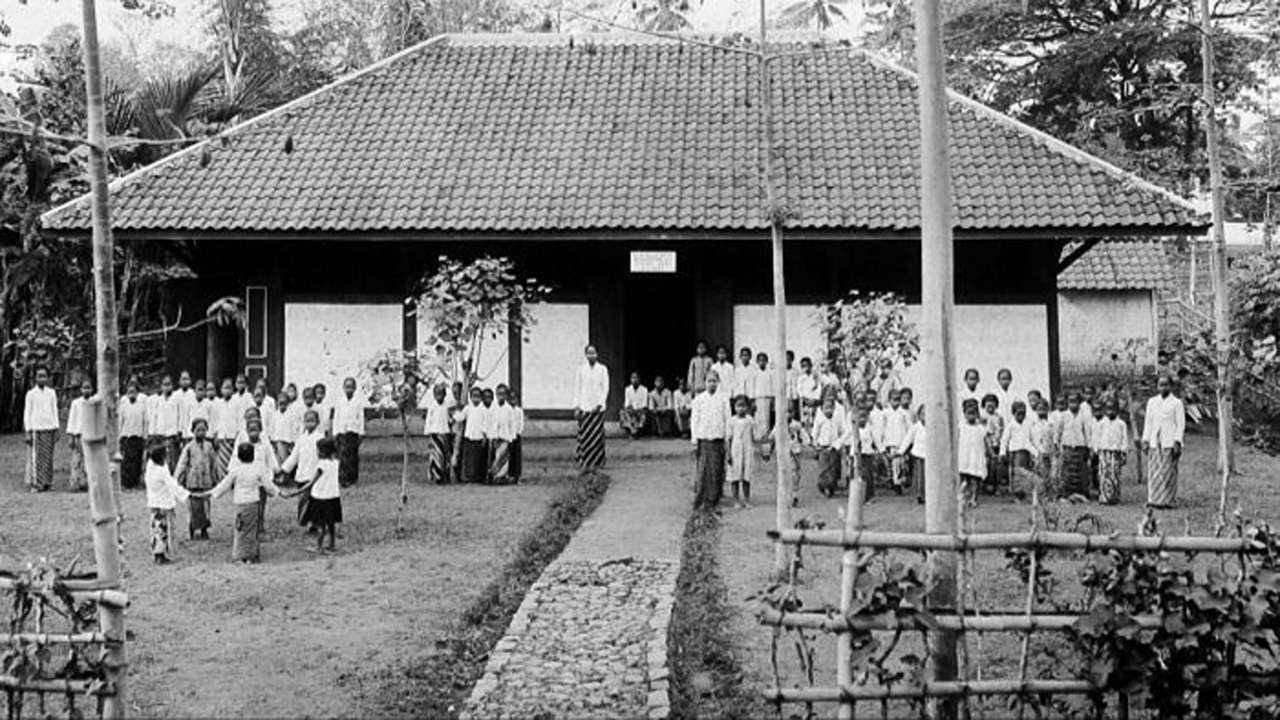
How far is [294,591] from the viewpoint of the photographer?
881 cm

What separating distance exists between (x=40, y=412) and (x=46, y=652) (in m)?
8.42

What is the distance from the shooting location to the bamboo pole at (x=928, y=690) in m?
5.56

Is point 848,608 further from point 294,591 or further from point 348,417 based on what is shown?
point 348,417

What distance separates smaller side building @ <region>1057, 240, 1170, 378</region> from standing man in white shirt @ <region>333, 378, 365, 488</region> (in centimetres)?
1651

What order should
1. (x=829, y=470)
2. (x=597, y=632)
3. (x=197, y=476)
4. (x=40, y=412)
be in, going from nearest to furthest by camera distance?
(x=597, y=632) < (x=197, y=476) < (x=829, y=470) < (x=40, y=412)

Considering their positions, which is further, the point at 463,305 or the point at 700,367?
the point at 700,367

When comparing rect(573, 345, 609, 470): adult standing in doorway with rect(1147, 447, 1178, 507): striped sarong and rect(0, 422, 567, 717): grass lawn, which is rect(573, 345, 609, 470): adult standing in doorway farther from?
rect(1147, 447, 1178, 507): striped sarong

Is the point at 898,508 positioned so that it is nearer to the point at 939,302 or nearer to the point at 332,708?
the point at 939,302

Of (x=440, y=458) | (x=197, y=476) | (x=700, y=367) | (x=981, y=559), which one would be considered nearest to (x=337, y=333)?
(x=440, y=458)

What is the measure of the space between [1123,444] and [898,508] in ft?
8.34

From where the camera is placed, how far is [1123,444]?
12430 mm

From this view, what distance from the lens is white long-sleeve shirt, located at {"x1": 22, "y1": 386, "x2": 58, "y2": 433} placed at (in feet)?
44.3

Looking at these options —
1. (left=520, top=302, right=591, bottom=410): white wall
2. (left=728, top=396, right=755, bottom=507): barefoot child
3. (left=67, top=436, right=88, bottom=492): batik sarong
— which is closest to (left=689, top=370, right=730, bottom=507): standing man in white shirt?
(left=728, top=396, right=755, bottom=507): barefoot child

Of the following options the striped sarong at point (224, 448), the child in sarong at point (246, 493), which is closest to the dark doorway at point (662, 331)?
the striped sarong at point (224, 448)
